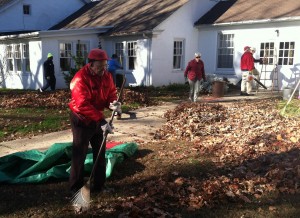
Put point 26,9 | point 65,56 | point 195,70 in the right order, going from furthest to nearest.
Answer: point 26,9 → point 65,56 → point 195,70

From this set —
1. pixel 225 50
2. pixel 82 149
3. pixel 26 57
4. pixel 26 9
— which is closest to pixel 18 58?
pixel 26 57

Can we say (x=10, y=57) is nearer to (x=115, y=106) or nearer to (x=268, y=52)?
(x=268, y=52)

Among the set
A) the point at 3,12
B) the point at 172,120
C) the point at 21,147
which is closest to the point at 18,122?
the point at 21,147

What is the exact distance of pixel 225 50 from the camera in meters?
18.7

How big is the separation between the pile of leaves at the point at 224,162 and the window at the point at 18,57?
41.8 ft

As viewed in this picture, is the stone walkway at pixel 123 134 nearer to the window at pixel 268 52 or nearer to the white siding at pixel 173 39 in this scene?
the white siding at pixel 173 39

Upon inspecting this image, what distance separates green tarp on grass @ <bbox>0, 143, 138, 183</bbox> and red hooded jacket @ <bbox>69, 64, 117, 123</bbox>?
4.42 ft

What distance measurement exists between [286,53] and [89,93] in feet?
46.8

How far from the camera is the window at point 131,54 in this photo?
742 inches

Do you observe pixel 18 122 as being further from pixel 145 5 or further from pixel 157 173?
pixel 145 5

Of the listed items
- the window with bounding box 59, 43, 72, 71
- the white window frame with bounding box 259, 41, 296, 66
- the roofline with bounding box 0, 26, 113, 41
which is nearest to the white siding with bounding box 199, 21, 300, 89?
the white window frame with bounding box 259, 41, 296, 66

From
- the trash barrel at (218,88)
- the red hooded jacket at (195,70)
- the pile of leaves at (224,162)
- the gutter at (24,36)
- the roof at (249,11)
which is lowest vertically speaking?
the pile of leaves at (224,162)

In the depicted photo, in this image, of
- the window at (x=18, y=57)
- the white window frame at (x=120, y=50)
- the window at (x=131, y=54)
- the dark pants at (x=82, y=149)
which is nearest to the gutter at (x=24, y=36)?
the window at (x=18, y=57)

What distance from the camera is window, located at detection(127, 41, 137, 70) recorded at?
61.8ft
